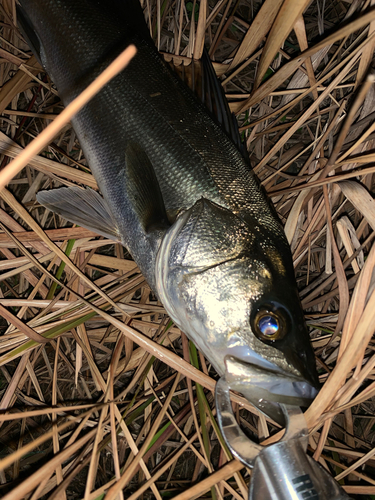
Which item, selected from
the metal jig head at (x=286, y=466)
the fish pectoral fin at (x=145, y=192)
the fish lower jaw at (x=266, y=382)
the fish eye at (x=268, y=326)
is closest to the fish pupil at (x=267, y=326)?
the fish eye at (x=268, y=326)

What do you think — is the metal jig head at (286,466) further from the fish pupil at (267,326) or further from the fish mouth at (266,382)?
the fish pupil at (267,326)

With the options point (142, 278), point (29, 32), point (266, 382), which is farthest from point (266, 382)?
point (29, 32)

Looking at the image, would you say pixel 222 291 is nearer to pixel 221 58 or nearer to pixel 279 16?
pixel 279 16

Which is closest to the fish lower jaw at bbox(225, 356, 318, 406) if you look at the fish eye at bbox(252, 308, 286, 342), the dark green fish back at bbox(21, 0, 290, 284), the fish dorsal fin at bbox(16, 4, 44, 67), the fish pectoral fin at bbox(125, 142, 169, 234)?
the fish eye at bbox(252, 308, 286, 342)

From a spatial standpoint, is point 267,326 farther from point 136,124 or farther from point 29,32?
point 29,32

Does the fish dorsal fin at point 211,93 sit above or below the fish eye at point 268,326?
above

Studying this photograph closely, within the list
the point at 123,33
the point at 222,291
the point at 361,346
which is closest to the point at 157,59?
the point at 123,33
